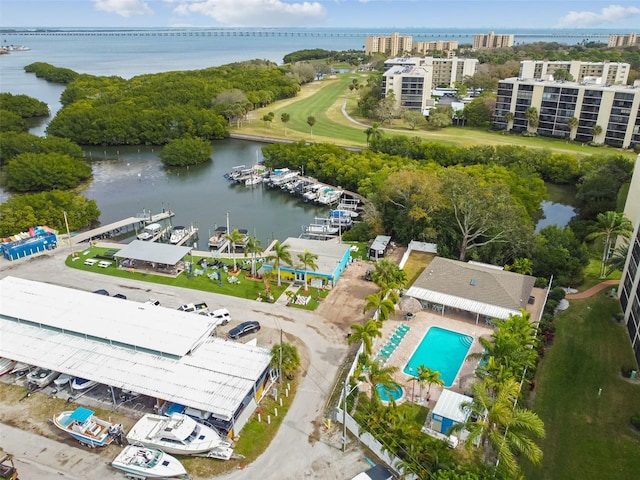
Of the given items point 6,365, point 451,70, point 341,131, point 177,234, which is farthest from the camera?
point 451,70

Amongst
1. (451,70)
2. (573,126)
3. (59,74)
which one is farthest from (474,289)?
(59,74)

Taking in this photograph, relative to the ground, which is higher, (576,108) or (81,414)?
(576,108)

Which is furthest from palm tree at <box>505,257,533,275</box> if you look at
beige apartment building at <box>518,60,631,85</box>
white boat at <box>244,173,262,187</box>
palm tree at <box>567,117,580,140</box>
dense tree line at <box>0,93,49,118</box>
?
dense tree line at <box>0,93,49,118</box>

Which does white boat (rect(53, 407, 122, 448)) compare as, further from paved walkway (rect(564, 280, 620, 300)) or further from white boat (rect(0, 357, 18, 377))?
paved walkway (rect(564, 280, 620, 300))

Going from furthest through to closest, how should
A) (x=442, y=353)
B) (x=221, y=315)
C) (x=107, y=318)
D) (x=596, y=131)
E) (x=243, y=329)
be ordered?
(x=596, y=131), (x=221, y=315), (x=243, y=329), (x=442, y=353), (x=107, y=318)

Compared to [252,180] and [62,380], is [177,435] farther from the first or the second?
[252,180]

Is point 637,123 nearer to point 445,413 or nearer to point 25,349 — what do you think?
point 445,413
